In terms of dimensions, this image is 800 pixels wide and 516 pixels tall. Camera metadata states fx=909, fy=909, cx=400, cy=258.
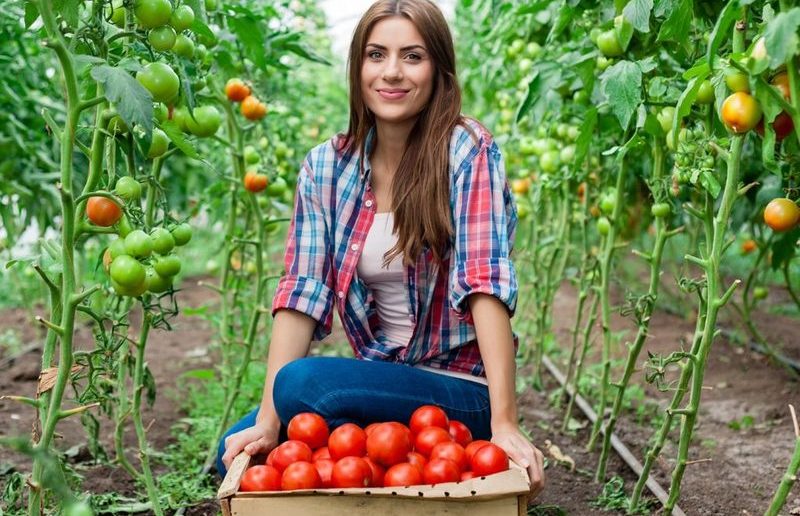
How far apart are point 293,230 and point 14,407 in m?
1.50

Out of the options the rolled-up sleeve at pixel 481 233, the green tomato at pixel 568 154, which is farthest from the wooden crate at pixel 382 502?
the green tomato at pixel 568 154

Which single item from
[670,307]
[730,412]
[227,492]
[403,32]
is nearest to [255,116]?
[403,32]

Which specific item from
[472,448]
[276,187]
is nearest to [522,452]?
[472,448]

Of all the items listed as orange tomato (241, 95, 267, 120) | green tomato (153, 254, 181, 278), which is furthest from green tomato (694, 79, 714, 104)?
orange tomato (241, 95, 267, 120)

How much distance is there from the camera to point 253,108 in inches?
104

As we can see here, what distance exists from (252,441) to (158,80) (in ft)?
2.78

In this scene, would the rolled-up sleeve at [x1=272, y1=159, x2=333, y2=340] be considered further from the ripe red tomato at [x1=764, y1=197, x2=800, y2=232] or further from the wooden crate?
the ripe red tomato at [x1=764, y1=197, x2=800, y2=232]

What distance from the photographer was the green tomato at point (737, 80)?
151cm

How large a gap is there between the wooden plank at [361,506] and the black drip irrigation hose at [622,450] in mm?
641

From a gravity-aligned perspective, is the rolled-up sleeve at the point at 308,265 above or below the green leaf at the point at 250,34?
below

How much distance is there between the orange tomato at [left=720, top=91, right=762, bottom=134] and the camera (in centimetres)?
150

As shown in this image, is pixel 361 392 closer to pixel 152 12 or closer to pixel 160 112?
pixel 160 112

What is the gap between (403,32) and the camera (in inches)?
85.2

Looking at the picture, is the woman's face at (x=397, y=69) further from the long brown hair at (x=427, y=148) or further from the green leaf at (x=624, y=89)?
the green leaf at (x=624, y=89)
